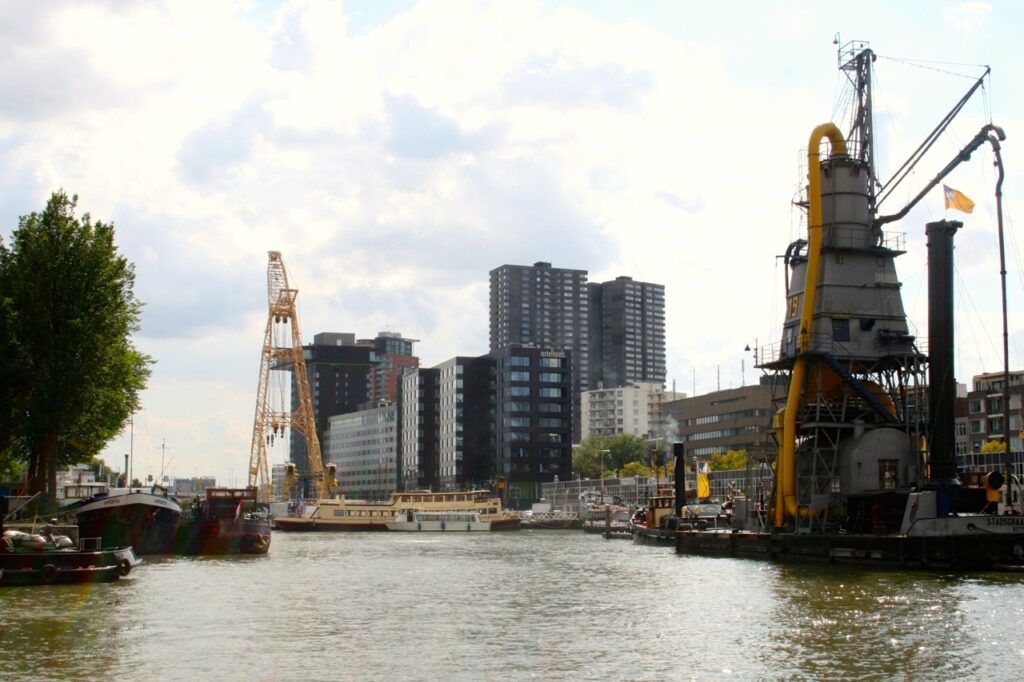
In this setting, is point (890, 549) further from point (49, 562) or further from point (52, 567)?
point (49, 562)

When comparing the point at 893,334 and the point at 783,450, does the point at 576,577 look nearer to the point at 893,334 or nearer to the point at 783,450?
the point at 783,450

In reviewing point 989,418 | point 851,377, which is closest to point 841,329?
point 851,377

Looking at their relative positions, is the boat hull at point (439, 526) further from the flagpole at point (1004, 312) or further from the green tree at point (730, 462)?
the flagpole at point (1004, 312)

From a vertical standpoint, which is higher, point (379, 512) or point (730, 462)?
point (730, 462)

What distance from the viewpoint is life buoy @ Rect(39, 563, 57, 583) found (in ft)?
167

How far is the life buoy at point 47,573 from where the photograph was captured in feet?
167

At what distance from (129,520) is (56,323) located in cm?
1366

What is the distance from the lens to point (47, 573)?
168ft

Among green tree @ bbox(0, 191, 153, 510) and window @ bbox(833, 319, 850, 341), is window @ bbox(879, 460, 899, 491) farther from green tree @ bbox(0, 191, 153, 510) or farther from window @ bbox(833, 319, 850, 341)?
green tree @ bbox(0, 191, 153, 510)

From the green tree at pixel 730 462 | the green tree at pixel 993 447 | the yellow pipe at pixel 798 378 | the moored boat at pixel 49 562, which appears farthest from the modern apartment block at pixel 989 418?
the moored boat at pixel 49 562

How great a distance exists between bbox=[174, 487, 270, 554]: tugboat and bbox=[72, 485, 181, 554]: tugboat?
3.07 meters

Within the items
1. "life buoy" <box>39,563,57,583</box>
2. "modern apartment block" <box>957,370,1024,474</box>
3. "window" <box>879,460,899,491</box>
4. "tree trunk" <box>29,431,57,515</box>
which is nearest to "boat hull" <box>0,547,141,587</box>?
"life buoy" <box>39,563,57,583</box>

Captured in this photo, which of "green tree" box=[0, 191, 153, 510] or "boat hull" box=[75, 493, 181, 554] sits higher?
"green tree" box=[0, 191, 153, 510]

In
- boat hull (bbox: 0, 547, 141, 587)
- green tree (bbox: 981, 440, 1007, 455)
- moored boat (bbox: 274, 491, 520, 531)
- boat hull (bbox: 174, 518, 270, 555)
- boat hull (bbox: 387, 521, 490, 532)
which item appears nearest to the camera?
boat hull (bbox: 0, 547, 141, 587)
